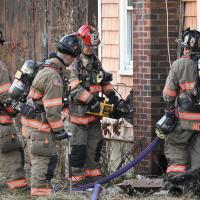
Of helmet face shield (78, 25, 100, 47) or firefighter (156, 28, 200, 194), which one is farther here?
helmet face shield (78, 25, 100, 47)

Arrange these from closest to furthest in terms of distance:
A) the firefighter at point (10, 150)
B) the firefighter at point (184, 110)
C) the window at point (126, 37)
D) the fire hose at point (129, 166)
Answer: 1. the firefighter at point (184, 110)
2. the fire hose at point (129, 166)
3. the firefighter at point (10, 150)
4. the window at point (126, 37)

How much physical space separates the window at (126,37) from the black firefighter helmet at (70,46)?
2.84 metres

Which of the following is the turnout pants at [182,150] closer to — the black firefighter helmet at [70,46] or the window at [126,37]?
the black firefighter helmet at [70,46]

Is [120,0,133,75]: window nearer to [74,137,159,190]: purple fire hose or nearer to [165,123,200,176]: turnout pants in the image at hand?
[74,137,159,190]: purple fire hose

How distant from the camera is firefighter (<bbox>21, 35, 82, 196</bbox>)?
11602mm

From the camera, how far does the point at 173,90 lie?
12.3m

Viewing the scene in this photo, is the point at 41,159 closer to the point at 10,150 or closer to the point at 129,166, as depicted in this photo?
the point at 10,150

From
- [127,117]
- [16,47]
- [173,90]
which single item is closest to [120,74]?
[127,117]

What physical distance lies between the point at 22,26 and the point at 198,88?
8.58 meters

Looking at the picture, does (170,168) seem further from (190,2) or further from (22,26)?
(22,26)

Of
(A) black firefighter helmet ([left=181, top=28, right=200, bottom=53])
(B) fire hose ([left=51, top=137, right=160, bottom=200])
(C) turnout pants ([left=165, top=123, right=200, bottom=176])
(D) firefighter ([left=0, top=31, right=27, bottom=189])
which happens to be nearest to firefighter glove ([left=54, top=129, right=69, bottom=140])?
(B) fire hose ([left=51, top=137, right=160, bottom=200])

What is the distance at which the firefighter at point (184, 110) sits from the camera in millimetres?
12125

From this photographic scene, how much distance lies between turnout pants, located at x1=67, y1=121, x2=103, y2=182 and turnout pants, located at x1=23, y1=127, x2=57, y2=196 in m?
1.26

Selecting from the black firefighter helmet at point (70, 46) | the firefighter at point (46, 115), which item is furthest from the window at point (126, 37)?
the firefighter at point (46, 115)
